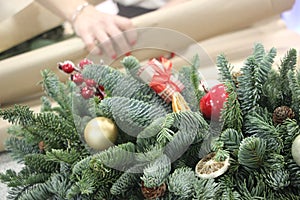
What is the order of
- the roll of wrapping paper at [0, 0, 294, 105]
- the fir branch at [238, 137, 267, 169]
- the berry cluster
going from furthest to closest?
the roll of wrapping paper at [0, 0, 294, 105], the berry cluster, the fir branch at [238, 137, 267, 169]

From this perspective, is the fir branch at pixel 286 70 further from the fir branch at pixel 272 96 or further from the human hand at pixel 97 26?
the human hand at pixel 97 26

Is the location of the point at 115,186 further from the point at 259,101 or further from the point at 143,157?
the point at 259,101

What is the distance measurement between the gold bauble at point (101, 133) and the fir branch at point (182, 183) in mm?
75

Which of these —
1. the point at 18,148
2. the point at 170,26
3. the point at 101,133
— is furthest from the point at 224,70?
the point at 170,26

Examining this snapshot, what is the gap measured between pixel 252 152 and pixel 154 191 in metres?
0.09

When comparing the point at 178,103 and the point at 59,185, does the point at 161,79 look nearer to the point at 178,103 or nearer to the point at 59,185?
the point at 178,103

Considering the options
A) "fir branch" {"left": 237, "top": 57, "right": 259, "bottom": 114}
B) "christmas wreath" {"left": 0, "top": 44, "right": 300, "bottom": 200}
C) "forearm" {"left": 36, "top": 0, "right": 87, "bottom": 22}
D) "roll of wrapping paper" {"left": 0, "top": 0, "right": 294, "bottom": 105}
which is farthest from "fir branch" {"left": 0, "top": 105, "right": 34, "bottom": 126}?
"forearm" {"left": 36, "top": 0, "right": 87, "bottom": 22}

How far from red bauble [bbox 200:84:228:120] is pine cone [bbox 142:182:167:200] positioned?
0.08 metres

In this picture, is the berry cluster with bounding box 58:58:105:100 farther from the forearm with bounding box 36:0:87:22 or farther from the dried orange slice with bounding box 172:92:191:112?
the forearm with bounding box 36:0:87:22

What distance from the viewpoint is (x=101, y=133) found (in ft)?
1.49

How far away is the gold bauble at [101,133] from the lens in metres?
0.45

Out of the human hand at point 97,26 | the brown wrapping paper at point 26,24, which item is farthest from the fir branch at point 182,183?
the brown wrapping paper at point 26,24

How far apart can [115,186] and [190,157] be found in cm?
8

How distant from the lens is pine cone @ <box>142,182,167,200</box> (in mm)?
410
